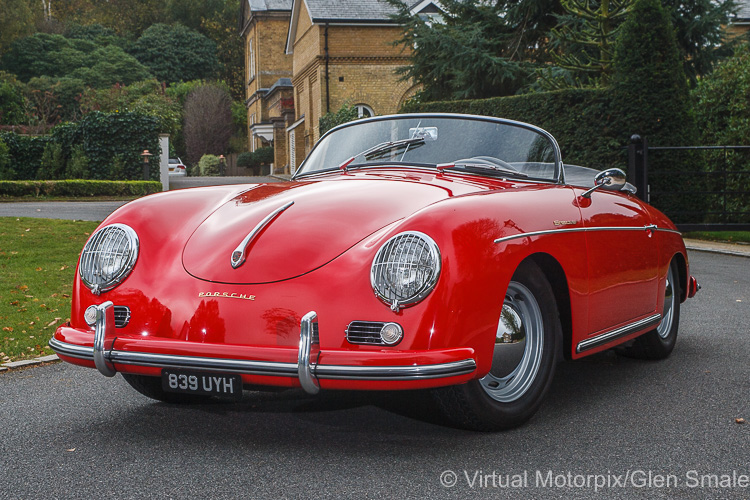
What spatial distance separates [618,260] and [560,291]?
0.66 meters

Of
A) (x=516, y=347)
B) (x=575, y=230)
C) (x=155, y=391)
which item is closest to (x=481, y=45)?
(x=575, y=230)

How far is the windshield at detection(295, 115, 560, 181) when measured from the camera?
454 centimetres

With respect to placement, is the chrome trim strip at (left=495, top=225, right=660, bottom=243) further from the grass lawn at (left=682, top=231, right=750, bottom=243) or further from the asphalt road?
the grass lawn at (left=682, top=231, right=750, bottom=243)

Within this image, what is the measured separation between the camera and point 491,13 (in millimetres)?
22594

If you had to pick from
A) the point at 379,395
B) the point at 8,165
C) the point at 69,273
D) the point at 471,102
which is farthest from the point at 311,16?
the point at 379,395

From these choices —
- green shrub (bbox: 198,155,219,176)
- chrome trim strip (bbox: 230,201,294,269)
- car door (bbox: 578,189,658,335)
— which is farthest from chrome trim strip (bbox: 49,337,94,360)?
green shrub (bbox: 198,155,219,176)

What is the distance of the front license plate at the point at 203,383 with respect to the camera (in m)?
3.19

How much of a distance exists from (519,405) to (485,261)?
0.71 m

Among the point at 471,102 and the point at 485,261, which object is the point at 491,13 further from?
the point at 485,261

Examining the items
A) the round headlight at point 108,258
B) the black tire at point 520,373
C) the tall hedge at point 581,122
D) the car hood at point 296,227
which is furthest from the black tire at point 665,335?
the tall hedge at point 581,122

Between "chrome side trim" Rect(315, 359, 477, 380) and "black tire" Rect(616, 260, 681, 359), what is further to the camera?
→ "black tire" Rect(616, 260, 681, 359)

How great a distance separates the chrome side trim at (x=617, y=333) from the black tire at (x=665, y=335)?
0.26 metres

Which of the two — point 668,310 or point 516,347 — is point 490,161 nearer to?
point 516,347

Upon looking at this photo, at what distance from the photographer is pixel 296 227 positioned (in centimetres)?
354
